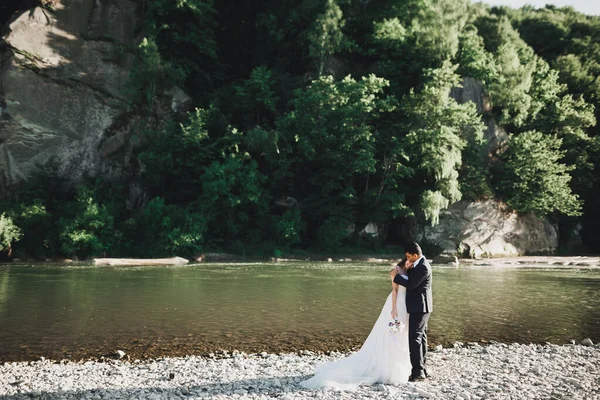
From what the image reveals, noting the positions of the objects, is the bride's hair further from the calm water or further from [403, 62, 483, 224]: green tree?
[403, 62, 483, 224]: green tree

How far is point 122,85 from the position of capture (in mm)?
36094

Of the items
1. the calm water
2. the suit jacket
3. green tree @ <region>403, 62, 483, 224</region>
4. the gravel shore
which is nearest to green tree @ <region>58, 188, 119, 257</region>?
the calm water

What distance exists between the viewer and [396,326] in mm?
6406

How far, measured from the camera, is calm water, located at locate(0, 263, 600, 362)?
29.1ft

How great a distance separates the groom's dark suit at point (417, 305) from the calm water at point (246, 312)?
7.85 feet

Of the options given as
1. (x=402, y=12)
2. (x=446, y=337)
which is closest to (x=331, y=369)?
(x=446, y=337)

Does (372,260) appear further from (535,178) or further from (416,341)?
Result: (416,341)

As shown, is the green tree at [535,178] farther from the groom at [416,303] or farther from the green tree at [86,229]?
the groom at [416,303]

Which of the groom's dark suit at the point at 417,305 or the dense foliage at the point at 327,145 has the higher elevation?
the dense foliage at the point at 327,145

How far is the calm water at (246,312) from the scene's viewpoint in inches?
349

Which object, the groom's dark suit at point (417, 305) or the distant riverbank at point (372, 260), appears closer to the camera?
the groom's dark suit at point (417, 305)

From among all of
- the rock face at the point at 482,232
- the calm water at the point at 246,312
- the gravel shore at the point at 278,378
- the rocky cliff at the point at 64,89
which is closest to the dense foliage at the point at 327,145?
the rock face at the point at 482,232

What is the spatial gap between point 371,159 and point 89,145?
21570 millimetres

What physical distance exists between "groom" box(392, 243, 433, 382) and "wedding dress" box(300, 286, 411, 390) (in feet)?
0.34
